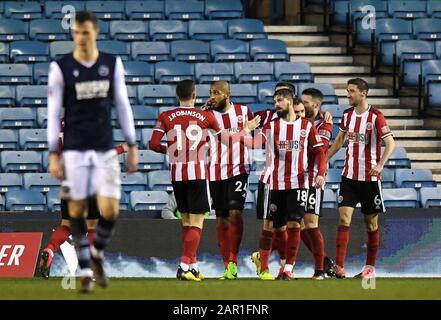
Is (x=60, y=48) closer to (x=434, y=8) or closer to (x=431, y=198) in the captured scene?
(x=431, y=198)

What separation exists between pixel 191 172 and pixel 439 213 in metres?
4.09

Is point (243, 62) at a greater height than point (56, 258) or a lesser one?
greater

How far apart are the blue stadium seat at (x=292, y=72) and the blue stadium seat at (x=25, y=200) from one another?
15.1 ft

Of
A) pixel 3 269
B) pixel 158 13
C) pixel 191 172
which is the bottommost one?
pixel 3 269

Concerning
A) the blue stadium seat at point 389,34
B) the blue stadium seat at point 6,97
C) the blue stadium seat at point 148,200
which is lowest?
the blue stadium seat at point 148,200

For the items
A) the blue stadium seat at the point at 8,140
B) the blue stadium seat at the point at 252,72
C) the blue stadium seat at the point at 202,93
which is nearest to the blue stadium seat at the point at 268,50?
the blue stadium seat at the point at 252,72

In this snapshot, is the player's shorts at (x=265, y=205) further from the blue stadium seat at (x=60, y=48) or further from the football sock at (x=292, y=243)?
the blue stadium seat at (x=60, y=48)

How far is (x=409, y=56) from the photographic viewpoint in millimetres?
20391

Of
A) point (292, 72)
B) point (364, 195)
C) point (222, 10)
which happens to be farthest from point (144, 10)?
point (364, 195)

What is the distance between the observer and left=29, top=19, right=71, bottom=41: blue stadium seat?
779 inches

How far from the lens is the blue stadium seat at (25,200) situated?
53.5ft
